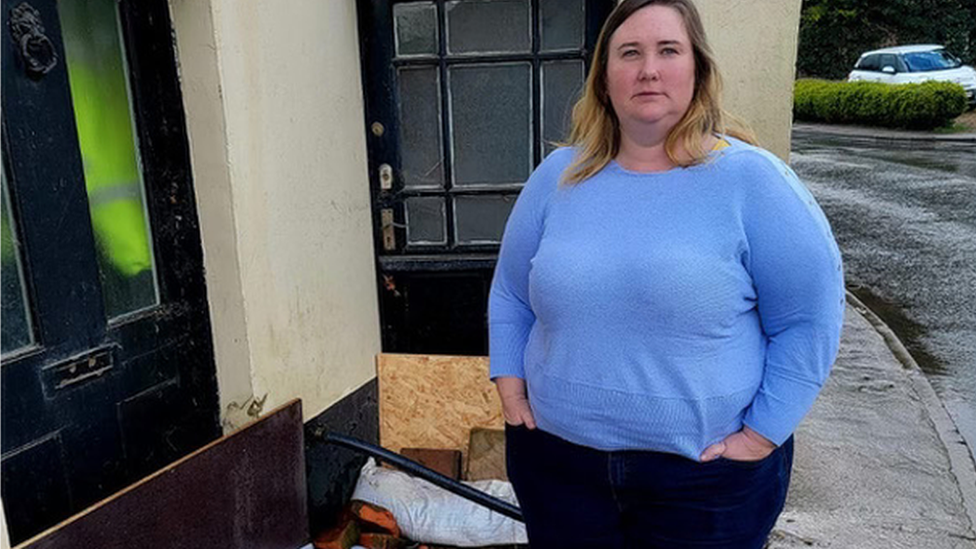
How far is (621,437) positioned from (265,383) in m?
1.54

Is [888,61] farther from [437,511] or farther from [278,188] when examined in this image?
[278,188]

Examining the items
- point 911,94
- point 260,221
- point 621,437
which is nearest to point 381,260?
point 260,221

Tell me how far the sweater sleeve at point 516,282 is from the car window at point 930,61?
72.7ft

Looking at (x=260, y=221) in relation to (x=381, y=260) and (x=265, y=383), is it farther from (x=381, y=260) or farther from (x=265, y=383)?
(x=381, y=260)

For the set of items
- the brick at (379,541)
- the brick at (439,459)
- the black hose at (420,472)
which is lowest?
the brick at (379,541)

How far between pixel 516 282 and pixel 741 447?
0.70 meters

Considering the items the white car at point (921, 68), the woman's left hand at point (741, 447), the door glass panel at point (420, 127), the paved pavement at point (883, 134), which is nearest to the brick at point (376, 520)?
the door glass panel at point (420, 127)

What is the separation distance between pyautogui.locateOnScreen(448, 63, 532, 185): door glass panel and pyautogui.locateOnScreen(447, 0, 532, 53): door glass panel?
80 mm

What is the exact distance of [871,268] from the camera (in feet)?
26.5

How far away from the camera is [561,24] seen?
11.2 ft

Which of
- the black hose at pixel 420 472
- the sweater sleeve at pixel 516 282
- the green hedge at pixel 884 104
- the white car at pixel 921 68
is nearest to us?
the sweater sleeve at pixel 516 282

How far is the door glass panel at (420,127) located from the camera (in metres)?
3.51

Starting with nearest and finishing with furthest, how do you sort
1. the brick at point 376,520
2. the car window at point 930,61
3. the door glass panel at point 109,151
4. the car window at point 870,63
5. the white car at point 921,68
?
the door glass panel at point 109,151, the brick at point 376,520, the white car at point 921,68, the car window at point 930,61, the car window at point 870,63

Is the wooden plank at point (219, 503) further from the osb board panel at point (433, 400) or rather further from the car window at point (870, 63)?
the car window at point (870, 63)
